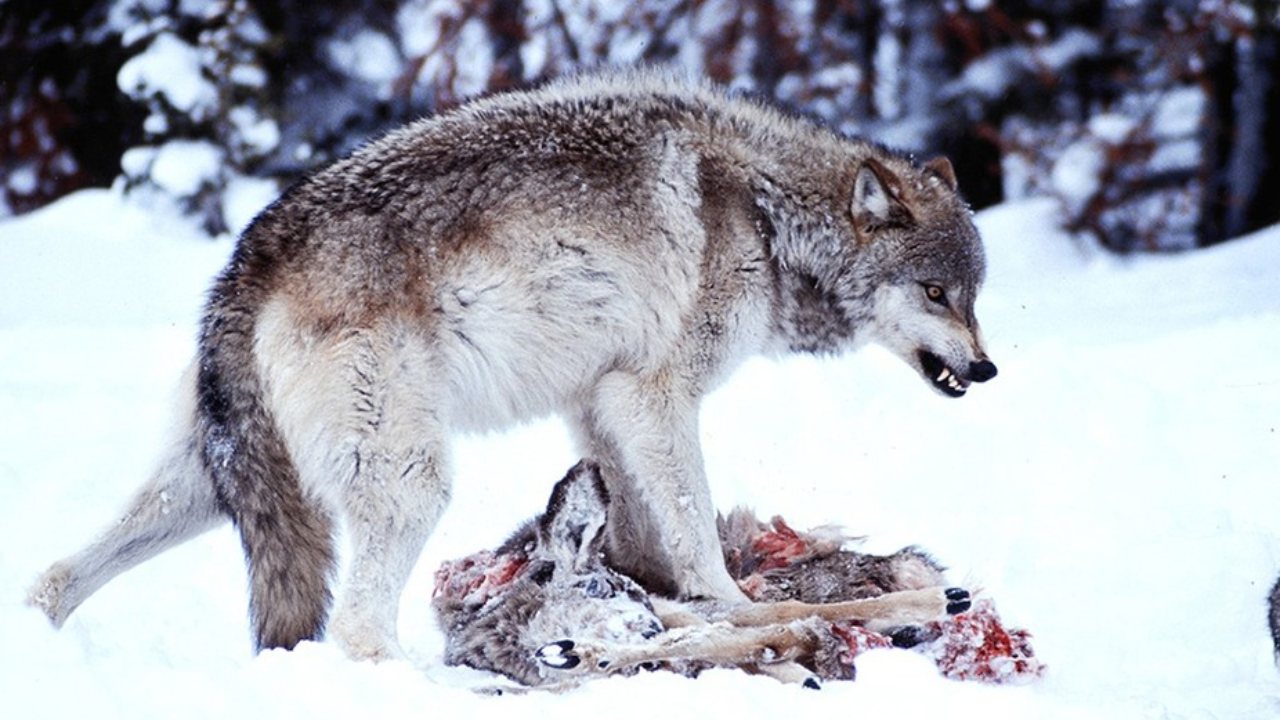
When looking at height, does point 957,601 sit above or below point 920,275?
below

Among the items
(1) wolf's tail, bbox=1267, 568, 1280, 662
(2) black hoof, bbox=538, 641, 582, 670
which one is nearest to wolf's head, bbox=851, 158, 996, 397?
(1) wolf's tail, bbox=1267, 568, 1280, 662

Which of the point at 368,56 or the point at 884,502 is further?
the point at 368,56

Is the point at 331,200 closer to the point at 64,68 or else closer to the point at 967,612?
the point at 967,612

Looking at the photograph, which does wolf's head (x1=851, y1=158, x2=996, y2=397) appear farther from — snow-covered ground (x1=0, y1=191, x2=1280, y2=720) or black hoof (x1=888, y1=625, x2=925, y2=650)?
black hoof (x1=888, y1=625, x2=925, y2=650)

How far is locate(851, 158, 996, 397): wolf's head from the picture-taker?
5.42 metres

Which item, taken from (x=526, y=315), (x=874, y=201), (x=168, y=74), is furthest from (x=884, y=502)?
(x=168, y=74)

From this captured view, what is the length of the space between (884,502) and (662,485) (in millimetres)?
1696

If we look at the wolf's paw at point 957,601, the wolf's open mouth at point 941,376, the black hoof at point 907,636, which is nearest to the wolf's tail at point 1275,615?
the wolf's paw at point 957,601

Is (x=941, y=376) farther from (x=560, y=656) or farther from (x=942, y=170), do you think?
(x=560, y=656)

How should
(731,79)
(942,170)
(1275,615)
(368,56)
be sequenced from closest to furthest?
(1275,615) → (942,170) → (731,79) → (368,56)

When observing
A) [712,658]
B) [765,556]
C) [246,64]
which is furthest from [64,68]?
[712,658]

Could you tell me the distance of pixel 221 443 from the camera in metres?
4.60

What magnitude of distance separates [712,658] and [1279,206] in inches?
384

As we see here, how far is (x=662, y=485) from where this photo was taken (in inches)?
200
